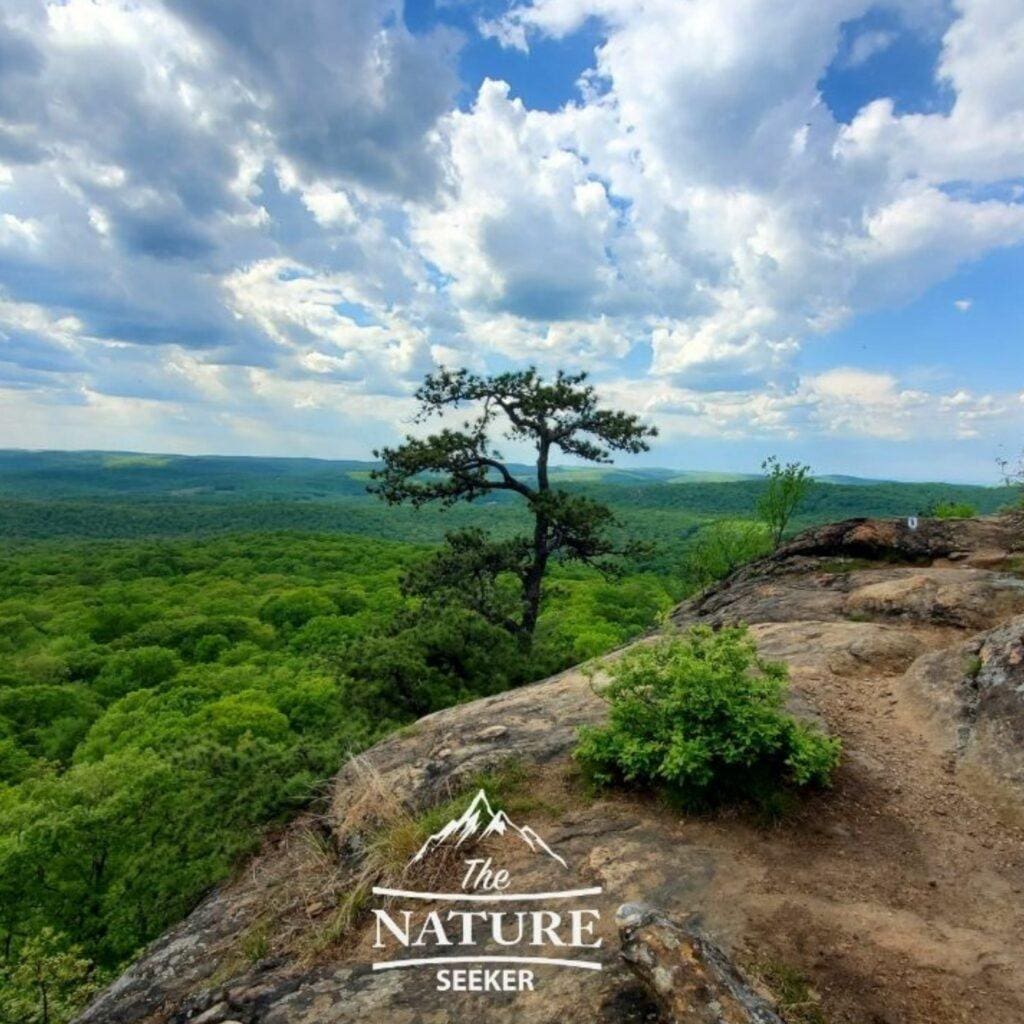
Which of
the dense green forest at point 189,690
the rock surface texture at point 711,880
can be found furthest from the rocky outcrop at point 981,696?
the dense green forest at point 189,690

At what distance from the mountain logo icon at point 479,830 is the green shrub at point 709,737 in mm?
1102

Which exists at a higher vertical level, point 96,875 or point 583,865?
point 583,865

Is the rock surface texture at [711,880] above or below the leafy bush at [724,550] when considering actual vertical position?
above

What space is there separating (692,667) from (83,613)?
276ft

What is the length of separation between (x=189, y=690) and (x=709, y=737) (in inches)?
2135

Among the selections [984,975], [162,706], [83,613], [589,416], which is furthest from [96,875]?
[83,613]

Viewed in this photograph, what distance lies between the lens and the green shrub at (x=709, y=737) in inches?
275

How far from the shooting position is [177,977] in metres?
6.28

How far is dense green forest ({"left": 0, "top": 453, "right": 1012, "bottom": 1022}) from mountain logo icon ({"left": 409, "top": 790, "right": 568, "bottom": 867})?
3609 millimetres

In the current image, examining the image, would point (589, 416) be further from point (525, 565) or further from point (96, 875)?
point (96, 875)

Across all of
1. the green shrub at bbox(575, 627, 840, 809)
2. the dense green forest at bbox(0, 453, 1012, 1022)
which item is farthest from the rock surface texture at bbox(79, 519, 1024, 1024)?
the dense green forest at bbox(0, 453, 1012, 1022)

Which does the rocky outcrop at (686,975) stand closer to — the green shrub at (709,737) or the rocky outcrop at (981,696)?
the green shrub at (709,737)

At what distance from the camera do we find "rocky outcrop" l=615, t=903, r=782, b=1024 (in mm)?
4004

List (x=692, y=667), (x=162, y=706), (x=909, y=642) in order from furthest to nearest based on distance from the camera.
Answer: (x=162, y=706) → (x=909, y=642) → (x=692, y=667)
